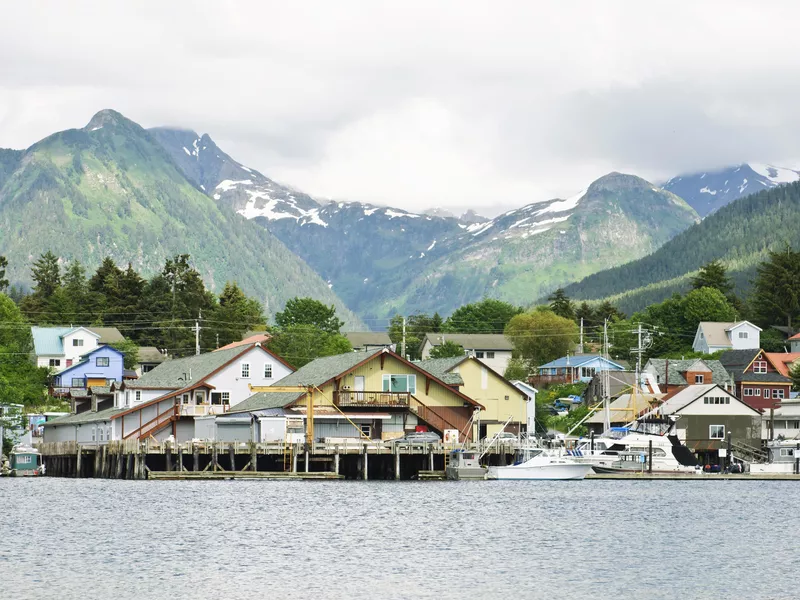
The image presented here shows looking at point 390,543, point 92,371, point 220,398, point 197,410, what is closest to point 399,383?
point 197,410

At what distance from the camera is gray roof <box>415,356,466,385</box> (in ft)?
390

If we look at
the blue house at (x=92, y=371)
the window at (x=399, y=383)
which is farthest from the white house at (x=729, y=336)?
the window at (x=399, y=383)

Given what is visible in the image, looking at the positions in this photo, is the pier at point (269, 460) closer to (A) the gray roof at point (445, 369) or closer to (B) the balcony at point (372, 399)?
(B) the balcony at point (372, 399)

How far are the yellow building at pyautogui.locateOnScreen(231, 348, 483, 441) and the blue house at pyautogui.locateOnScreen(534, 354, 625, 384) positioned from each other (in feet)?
219

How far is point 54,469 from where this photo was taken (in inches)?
4710

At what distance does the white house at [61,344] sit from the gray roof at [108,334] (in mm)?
6891

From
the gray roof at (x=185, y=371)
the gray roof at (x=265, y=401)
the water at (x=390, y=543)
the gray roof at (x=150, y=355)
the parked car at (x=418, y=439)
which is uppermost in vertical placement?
the gray roof at (x=150, y=355)

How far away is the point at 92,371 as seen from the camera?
16388 cm

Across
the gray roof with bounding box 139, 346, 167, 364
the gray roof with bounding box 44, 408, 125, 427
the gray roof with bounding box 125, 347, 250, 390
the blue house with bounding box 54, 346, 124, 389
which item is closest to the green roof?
the gray roof with bounding box 125, 347, 250, 390

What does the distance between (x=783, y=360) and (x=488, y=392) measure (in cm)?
6072

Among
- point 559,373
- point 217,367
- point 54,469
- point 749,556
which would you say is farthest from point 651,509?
point 559,373

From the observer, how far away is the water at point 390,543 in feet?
160

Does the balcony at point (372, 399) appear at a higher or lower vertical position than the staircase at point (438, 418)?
higher

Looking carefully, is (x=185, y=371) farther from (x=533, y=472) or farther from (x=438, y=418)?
(x=533, y=472)
